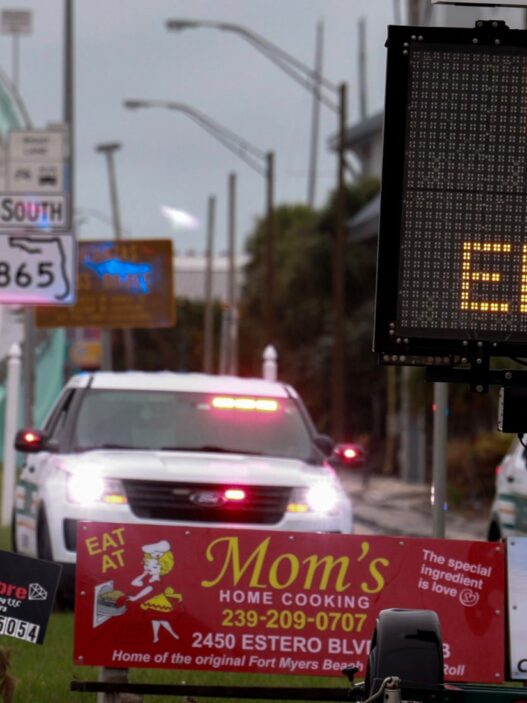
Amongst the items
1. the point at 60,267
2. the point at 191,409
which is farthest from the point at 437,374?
the point at 60,267

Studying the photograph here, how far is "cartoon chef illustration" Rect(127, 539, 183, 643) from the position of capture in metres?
8.27

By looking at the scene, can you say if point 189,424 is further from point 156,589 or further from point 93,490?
point 156,589

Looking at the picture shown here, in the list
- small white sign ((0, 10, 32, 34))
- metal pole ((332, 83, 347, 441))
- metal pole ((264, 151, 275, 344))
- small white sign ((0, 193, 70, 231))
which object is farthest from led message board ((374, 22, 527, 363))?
small white sign ((0, 10, 32, 34))

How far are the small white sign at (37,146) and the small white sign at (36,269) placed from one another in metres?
3.77

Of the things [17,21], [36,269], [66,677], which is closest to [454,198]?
[66,677]

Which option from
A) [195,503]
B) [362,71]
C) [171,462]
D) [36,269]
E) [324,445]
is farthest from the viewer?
[362,71]

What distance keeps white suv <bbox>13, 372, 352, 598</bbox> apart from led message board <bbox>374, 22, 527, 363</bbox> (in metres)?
6.71

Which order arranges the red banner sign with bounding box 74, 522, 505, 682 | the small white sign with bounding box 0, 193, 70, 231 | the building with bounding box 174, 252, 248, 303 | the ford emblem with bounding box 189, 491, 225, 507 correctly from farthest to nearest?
the building with bounding box 174, 252, 248, 303, the small white sign with bounding box 0, 193, 70, 231, the ford emblem with bounding box 189, 491, 225, 507, the red banner sign with bounding box 74, 522, 505, 682

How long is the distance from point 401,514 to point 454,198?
2583 centimetres

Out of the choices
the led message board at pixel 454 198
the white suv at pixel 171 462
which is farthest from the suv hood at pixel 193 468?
the led message board at pixel 454 198

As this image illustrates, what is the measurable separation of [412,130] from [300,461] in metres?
7.60

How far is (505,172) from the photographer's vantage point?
7.07m

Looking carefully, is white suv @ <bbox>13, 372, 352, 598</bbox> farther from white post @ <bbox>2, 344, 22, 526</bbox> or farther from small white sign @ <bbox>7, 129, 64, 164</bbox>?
white post @ <bbox>2, 344, 22, 526</bbox>

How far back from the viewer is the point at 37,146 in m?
22.0
